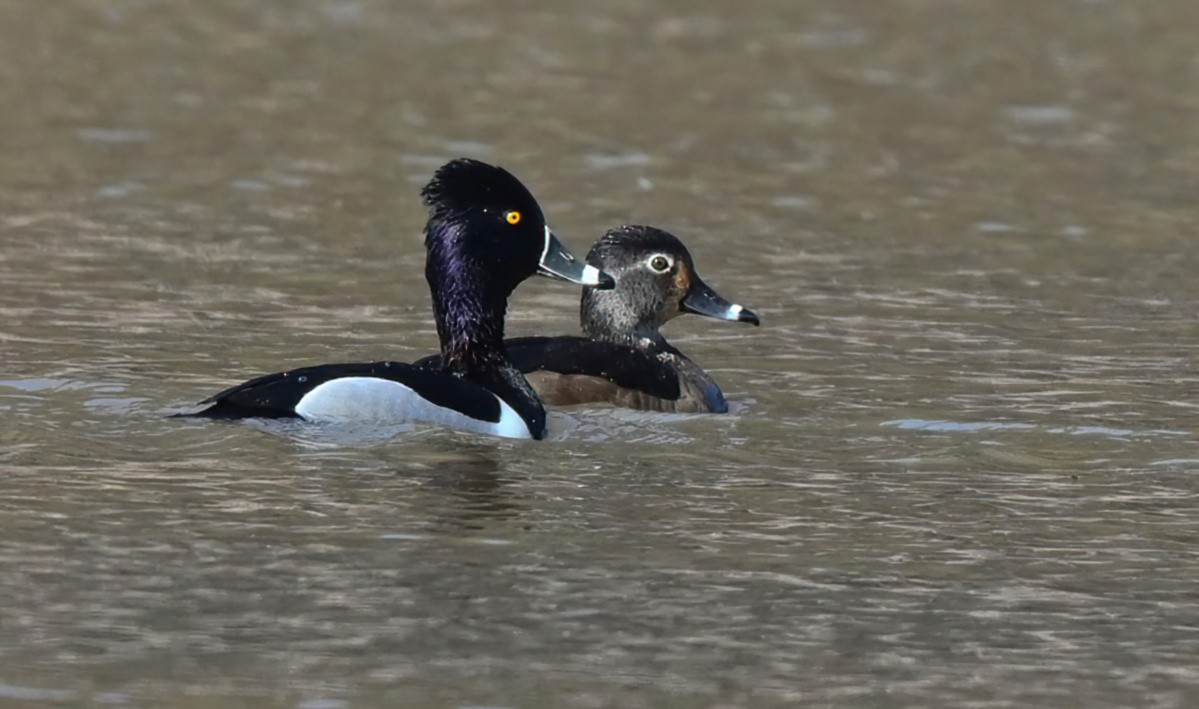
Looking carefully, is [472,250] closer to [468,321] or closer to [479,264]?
[479,264]

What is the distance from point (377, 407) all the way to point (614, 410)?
4.98 ft

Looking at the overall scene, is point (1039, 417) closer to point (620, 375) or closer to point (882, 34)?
point (620, 375)

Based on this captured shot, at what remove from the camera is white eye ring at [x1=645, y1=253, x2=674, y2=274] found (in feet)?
42.9

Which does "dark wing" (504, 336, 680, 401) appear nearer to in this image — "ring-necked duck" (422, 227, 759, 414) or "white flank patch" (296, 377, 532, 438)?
"ring-necked duck" (422, 227, 759, 414)

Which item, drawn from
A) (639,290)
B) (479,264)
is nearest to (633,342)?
(639,290)

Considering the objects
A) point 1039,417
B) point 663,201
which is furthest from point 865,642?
point 663,201

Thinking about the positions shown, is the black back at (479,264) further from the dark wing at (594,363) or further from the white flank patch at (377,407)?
the dark wing at (594,363)

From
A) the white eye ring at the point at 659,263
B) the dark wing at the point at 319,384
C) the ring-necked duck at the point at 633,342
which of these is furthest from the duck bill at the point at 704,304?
the dark wing at the point at 319,384

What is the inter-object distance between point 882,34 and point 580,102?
5.13 meters

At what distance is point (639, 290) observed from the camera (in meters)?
13.1

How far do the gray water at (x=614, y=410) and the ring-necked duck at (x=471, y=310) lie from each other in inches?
7.7

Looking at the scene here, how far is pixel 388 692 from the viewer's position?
7.34m

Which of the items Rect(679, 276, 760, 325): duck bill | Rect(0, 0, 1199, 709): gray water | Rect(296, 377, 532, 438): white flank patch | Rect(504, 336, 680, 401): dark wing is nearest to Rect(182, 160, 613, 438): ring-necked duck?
Rect(296, 377, 532, 438): white flank patch

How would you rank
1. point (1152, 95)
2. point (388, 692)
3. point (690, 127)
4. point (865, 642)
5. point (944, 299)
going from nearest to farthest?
1. point (388, 692)
2. point (865, 642)
3. point (944, 299)
4. point (690, 127)
5. point (1152, 95)
